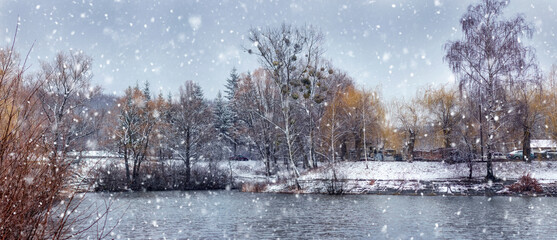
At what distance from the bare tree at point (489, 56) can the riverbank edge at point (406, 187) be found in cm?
179

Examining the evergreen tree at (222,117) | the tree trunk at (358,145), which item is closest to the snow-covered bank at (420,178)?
the tree trunk at (358,145)

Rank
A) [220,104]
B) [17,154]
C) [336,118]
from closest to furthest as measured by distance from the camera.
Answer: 1. [17,154]
2. [336,118]
3. [220,104]

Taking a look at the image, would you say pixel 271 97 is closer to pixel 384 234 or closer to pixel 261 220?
pixel 261 220

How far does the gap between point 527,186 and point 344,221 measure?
1658cm

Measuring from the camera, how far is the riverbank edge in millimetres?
28312

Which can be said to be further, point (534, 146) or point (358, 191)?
point (534, 146)

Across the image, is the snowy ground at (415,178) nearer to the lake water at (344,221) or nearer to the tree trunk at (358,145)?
the tree trunk at (358,145)

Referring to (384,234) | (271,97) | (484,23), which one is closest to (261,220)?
(384,234)

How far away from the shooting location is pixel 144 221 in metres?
17.8

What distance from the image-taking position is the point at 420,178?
33.0 meters

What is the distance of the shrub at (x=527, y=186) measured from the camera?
27.6 meters

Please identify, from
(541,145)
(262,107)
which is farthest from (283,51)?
(541,145)

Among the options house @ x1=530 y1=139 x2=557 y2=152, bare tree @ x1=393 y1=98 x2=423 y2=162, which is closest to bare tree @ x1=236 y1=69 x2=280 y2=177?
bare tree @ x1=393 y1=98 x2=423 y2=162

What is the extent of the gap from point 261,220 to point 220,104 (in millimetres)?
50968
